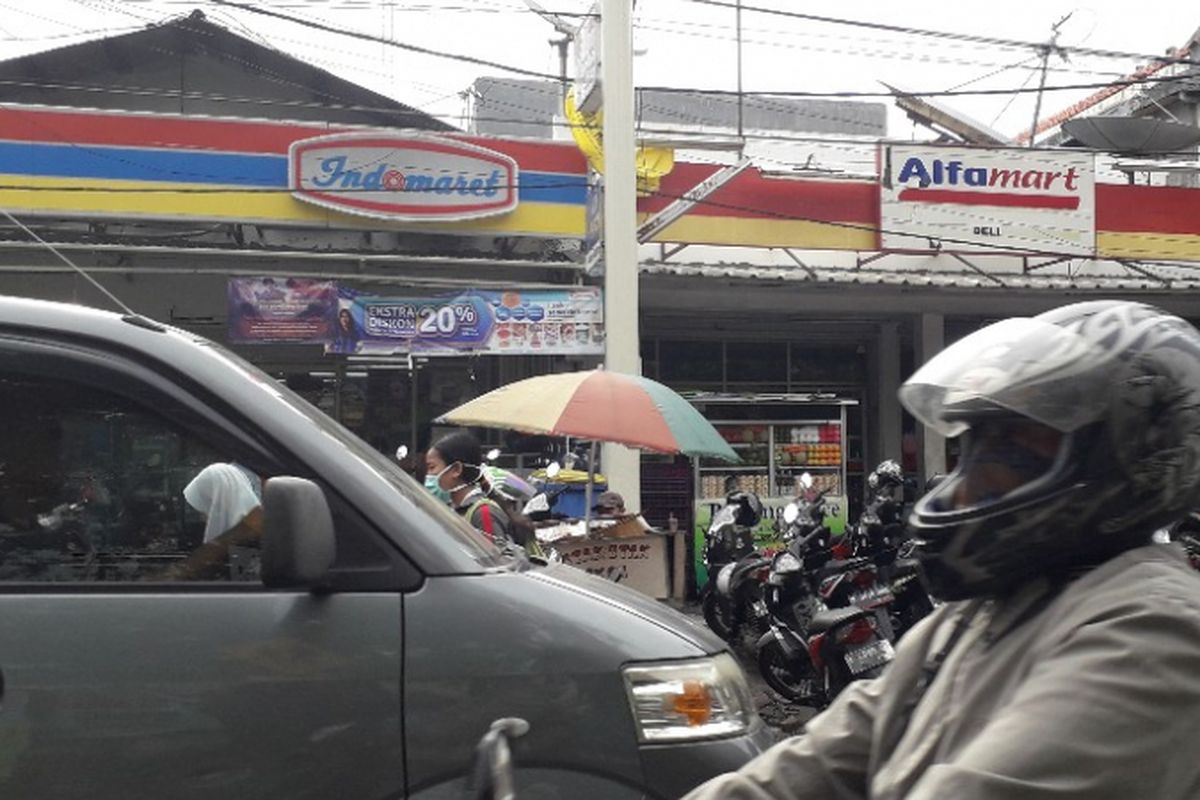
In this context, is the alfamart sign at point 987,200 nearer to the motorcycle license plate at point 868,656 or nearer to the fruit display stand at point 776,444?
the fruit display stand at point 776,444

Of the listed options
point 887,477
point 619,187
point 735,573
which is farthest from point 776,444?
point 887,477

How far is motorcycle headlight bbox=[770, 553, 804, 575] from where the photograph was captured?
809 cm

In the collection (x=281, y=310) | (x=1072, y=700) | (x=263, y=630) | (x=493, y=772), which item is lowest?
(x=263, y=630)

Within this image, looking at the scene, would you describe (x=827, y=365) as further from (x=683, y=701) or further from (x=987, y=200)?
(x=683, y=701)

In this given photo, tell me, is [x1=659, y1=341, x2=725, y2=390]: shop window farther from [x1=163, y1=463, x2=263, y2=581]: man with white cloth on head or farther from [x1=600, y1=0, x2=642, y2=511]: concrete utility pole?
[x1=163, y1=463, x2=263, y2=581]: man with white cloth on head

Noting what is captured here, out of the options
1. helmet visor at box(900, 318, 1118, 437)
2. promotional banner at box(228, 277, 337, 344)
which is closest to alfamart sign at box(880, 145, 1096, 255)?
promotional banner at box(228, 277, 337, 344)

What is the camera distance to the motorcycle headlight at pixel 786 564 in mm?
8086

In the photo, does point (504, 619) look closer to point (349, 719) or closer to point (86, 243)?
point (349, 719)

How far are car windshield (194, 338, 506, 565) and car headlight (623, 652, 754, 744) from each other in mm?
445

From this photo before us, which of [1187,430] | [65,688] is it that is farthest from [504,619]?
[1187,430]

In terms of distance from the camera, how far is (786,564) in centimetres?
816

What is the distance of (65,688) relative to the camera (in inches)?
93.4

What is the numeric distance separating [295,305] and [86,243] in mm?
2251

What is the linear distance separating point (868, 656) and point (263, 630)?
5.18m
